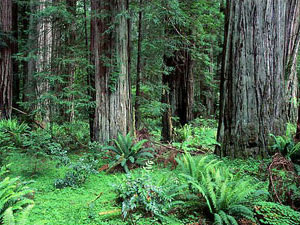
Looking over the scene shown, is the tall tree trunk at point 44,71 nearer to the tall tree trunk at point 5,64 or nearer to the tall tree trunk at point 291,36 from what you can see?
the tall tree trunk at point 5,64

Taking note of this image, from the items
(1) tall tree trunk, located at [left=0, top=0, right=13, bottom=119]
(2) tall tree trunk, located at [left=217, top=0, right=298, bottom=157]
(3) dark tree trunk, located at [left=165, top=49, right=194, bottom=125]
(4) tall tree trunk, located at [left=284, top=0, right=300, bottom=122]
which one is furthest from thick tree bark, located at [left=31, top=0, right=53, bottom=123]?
(4) tall tree trunk, located at [left=284, top=0, right=300, bottom=122]

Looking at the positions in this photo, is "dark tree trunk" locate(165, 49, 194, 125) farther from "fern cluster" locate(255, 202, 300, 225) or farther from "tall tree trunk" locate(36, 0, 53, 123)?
"fern cluster" locate(255, 202, 300, 225)

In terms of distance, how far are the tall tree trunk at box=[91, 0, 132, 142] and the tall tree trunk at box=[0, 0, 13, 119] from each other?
452 centimetres

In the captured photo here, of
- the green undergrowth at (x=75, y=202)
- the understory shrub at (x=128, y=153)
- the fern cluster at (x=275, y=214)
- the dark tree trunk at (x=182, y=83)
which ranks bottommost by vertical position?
the green undergrowth at (x=75, y=202)

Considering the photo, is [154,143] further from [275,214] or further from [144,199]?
[275,214]

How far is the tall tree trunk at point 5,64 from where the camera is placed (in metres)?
8.66

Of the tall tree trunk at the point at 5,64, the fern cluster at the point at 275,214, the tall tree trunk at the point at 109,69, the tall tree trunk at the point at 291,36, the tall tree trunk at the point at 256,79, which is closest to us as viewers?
the fern cluster at the point at 275,214

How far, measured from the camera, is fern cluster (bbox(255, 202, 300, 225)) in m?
2.43

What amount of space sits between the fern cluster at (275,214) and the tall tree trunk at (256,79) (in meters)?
2.34

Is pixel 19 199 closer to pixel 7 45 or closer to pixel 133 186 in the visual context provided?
pixel 133 186

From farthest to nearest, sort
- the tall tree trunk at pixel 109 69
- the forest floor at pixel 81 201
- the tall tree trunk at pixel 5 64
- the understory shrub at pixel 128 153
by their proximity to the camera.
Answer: the tall tree trunk at pixel 5 64 < the tall tree trunk at pixel 109 69 < the understory shrub at pixel 128 153 < the forest floor at pixel 81 201

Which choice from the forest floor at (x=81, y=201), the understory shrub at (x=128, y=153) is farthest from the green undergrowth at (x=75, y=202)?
the understory shrub at (x=128, y=153)

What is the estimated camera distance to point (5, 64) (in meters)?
8.77

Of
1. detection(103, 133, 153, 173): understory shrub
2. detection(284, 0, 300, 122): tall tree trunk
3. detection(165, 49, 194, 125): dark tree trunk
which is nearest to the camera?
detection(103, 133, 153, 173): understory shrub
